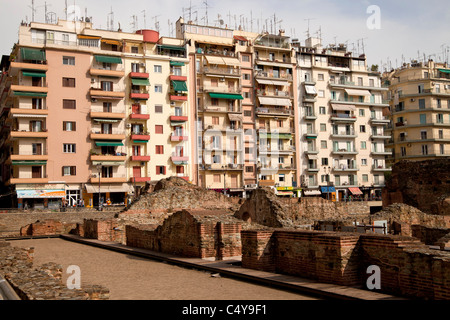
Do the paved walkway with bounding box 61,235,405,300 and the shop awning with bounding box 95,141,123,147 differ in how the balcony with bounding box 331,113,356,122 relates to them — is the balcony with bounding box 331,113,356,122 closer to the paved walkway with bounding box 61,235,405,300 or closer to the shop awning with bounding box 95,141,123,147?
the shop awning with bounding box 95,141,123,147

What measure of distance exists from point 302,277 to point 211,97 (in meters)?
42.1

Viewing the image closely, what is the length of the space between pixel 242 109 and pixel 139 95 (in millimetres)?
12216

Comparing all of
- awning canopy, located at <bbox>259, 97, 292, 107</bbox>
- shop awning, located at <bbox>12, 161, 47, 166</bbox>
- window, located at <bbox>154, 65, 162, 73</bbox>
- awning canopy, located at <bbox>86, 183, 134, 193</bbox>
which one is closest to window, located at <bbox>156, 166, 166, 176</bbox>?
awning canopy, located at <bbox>86, 183, 134, 193</bbox>

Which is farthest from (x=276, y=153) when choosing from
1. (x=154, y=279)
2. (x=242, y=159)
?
(x=154, y=279)

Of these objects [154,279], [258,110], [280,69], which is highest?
[280,69]

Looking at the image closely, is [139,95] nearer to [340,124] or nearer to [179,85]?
[179,85]

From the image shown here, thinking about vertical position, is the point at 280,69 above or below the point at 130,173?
above

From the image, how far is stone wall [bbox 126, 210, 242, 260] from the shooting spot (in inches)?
550

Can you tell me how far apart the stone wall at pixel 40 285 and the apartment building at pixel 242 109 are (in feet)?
129

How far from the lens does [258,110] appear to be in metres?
54.1

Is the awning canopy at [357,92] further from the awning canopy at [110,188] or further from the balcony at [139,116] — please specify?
the awning canopy at [110,188]

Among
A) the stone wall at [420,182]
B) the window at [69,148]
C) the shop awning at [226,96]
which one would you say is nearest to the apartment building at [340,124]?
the shop awning at [226,96]
